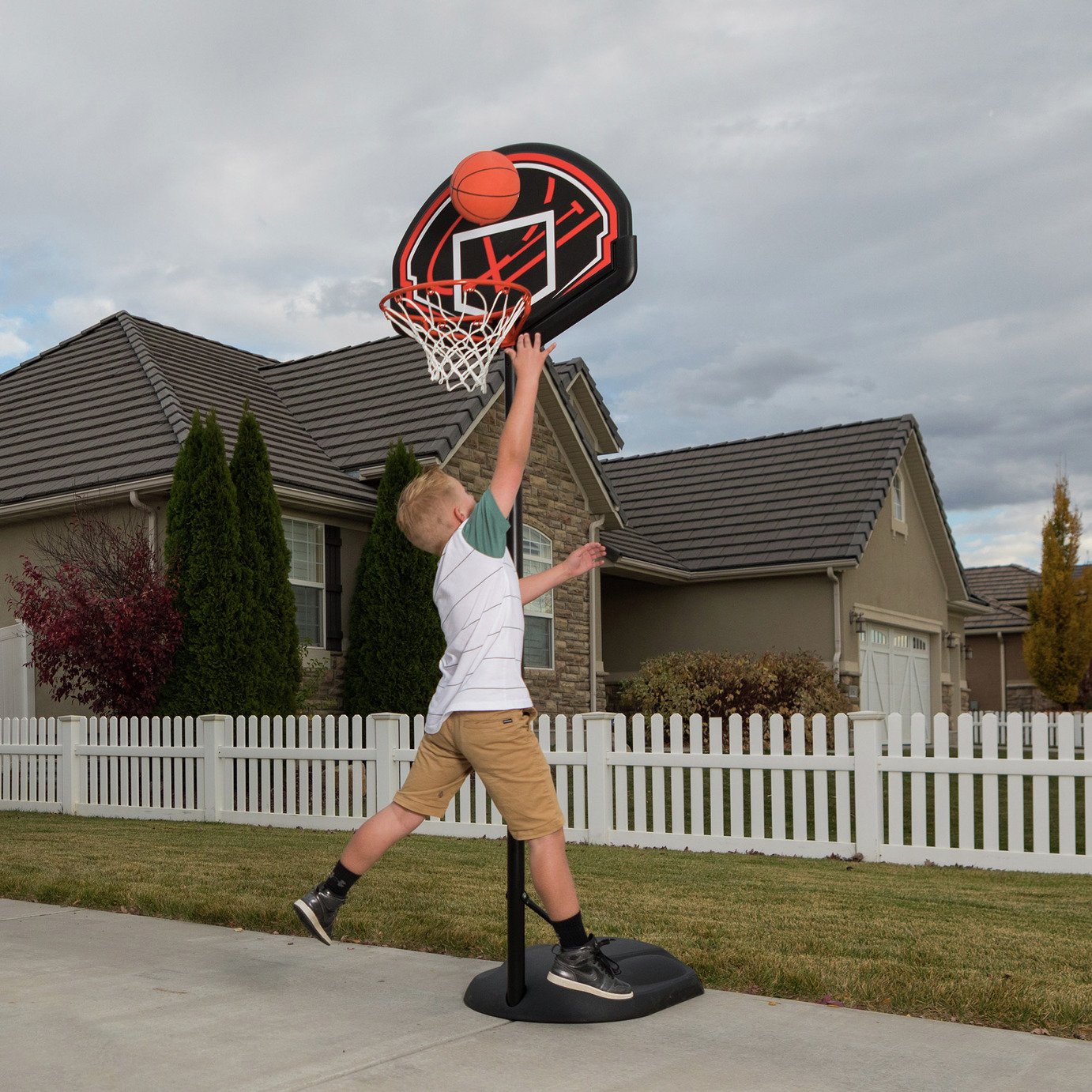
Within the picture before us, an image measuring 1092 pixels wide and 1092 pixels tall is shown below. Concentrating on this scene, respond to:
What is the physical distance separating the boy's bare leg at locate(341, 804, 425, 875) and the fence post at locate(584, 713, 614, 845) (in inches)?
215

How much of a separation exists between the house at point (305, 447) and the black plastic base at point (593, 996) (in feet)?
36.7

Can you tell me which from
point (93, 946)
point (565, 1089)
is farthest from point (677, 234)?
point (565, 1089)

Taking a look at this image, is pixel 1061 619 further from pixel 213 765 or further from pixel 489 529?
pixel 489 529

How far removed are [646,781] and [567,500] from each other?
9421 mm

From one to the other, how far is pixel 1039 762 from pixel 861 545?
1260cm

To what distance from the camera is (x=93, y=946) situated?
5273 mm

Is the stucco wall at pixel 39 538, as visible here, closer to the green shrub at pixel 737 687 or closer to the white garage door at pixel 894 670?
the green shrub at pixel 737 687

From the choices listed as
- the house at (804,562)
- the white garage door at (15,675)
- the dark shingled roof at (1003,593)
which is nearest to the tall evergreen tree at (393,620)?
the white garage door at (15,675)

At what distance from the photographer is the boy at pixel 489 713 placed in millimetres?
4047

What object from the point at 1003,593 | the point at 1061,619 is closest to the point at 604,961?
the point at 1061,619

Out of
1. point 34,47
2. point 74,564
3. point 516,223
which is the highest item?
point 34,47

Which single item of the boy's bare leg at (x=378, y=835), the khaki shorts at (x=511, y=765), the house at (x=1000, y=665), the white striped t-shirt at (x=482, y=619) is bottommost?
the house at (x=1000, y=665)

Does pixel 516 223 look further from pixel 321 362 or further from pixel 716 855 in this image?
pixel 321 362

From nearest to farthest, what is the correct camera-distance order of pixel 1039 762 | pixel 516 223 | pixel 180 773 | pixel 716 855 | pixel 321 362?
1. pixel 516 223
2. pixel 1039 762
3. pixel 716 855
4. pixel 180 773
5. pixel 321 362
